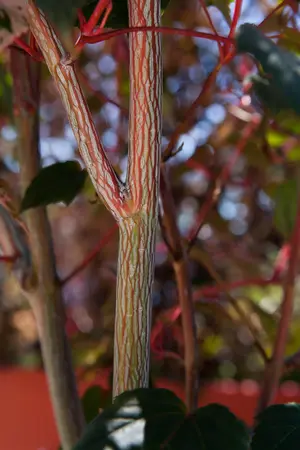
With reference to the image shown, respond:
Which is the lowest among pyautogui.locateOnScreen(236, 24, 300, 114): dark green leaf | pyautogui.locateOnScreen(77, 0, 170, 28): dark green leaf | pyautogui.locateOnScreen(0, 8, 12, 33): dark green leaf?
pyautogui.locateOnScreen(236, 24, 300, 114): dark green leaf

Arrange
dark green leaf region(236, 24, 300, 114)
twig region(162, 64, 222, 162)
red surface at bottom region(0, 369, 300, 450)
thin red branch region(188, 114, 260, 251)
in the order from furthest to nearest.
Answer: red surface at bottom region(0, 369, 300, 450)
thin red branch region(188, 114, 260, 251)
twig region(162, 64, 222, 162)
dark green leaf region(236, 24, 300, 114)

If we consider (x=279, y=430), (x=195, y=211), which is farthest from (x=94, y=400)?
(x=195, y=211)

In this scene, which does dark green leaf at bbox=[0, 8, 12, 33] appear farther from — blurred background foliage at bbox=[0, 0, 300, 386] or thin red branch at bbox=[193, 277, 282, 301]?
thin red branch at bbox=[193, 277, 282, 301]

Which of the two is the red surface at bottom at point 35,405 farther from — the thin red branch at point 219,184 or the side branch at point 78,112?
the side branch at point 78,112

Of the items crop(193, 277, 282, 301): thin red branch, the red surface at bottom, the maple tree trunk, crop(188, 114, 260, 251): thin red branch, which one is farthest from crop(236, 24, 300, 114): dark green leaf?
the red surface at bottom

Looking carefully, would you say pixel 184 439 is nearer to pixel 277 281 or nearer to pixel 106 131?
pixel 277 281

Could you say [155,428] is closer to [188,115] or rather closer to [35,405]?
[188,115]

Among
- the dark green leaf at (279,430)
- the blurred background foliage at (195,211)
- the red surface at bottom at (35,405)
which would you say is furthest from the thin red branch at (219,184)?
the red surface at bottom at (35,405)

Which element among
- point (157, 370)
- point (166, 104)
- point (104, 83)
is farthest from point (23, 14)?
point (157, 370)
